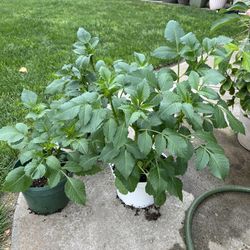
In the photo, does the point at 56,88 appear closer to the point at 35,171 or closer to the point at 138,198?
the point at 35,171

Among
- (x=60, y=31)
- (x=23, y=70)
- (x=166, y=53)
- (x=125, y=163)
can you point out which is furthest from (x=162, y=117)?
(x=60, y=31)

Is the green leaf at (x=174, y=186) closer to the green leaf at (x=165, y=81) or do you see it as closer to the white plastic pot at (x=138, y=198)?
the white plastic pot at (x=138, y=198)

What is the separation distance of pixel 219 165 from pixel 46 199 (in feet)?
3.49

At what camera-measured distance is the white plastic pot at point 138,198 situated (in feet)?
6.77

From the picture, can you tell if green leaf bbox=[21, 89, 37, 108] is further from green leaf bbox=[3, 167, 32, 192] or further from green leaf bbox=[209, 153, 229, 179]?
green leaf bbox=[209, 153, 229, 179]

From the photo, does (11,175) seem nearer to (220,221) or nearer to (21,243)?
(21,243)

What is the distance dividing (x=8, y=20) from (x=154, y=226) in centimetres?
496

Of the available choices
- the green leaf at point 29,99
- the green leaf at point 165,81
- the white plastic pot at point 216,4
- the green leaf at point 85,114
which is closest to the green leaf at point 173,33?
the green leaf at point 165,81

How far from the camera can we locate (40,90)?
3.46 meters

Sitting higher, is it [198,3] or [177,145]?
[177,145]

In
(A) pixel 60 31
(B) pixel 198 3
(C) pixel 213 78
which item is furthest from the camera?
(B) pixel 198 3

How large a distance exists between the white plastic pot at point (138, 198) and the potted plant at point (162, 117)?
0.21m

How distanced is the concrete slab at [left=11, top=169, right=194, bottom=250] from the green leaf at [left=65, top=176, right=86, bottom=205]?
35 centimetres

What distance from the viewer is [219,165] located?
5.43 ft
